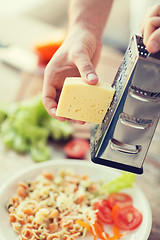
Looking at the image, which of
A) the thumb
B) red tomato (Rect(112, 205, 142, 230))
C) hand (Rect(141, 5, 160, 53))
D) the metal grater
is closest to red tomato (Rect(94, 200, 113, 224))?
red tomato (Rect(112, 205, 142, 230))

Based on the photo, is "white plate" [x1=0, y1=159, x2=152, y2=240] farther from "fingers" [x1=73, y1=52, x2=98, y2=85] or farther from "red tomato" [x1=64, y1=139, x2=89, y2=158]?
"fingers" [x1=73, y1=52, x2=98, y2=85]

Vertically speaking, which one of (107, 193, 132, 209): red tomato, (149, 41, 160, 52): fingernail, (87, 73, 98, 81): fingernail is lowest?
(107, 193, 132, 209): red tomato

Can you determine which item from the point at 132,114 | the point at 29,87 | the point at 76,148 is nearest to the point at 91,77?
the point at 132,114

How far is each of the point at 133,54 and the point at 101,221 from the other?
0.83 m

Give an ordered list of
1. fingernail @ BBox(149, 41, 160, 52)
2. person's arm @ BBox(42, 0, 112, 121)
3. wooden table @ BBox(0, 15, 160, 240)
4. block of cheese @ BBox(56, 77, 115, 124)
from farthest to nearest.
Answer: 1. wooden table @ BBox(0, 15, 160, 240)
2. person's arm @ BBox(42, 0, 112, 121)
3. block of cheese @ BBox(56, 77, 115, 124)
4. fingernail @ BBox(149, 41, 160, 52)

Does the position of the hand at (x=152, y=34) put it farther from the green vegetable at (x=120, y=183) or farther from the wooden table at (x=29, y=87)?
the wooden table at (x=29, y=87)

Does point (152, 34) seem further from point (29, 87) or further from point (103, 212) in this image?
point (29, 87)

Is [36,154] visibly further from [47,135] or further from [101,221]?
[101,221]

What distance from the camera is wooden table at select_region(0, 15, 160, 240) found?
6.15ft

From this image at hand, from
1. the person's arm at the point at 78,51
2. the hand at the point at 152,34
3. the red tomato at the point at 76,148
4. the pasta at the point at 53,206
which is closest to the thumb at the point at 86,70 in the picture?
the person's arm at the point at 78,51

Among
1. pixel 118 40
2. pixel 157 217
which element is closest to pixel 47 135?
pixel 157 217

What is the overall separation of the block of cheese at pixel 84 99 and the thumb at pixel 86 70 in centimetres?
2

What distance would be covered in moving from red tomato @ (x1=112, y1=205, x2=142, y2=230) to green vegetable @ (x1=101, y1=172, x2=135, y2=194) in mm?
127

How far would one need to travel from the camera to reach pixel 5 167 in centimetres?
193
